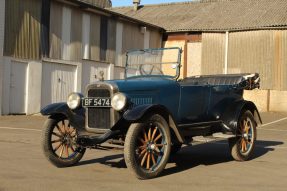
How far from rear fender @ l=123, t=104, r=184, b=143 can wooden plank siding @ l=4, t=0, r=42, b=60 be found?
13.2 m

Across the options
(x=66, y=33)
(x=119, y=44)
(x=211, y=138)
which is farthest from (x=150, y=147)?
(x=119, y=44)

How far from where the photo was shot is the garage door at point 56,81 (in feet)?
69.3

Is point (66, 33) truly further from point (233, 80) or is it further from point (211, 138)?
point (211, 138)

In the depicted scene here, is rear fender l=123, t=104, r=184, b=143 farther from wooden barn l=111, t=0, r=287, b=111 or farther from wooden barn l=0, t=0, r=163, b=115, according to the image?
wooden barn l=111, t=0, r=287, b=111

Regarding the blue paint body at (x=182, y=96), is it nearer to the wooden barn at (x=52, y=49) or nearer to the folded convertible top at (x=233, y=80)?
the folded convertible top at (x=233, y=80)

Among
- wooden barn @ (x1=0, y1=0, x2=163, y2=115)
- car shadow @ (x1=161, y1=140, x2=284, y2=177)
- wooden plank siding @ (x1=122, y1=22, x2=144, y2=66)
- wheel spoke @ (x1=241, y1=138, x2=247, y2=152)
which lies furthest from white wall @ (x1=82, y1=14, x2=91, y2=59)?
wheel spoke @ (x1=241, y1=138, x2=247, y2=152)

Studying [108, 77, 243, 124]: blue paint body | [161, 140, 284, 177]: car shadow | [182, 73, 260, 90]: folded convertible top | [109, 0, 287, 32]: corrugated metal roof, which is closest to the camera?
[108, 77, 243, 124]: blue paint body

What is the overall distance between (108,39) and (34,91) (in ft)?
21.1

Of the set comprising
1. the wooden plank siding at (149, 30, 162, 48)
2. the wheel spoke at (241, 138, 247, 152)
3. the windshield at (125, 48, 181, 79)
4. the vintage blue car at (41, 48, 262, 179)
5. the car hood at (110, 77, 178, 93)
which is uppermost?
the wooden plank siding at (149, 30, 162, 48)

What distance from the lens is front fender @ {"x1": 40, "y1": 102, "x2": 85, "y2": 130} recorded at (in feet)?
24.5

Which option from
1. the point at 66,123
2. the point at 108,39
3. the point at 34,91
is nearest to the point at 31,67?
the point at 34,91

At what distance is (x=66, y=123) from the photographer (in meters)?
7.72

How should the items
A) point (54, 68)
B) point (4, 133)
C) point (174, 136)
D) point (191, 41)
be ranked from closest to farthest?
point (174, 136) → point (4, 133) → point (54, 68) → point (191, 41)

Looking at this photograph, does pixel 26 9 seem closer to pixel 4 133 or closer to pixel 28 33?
pixel 28 33
